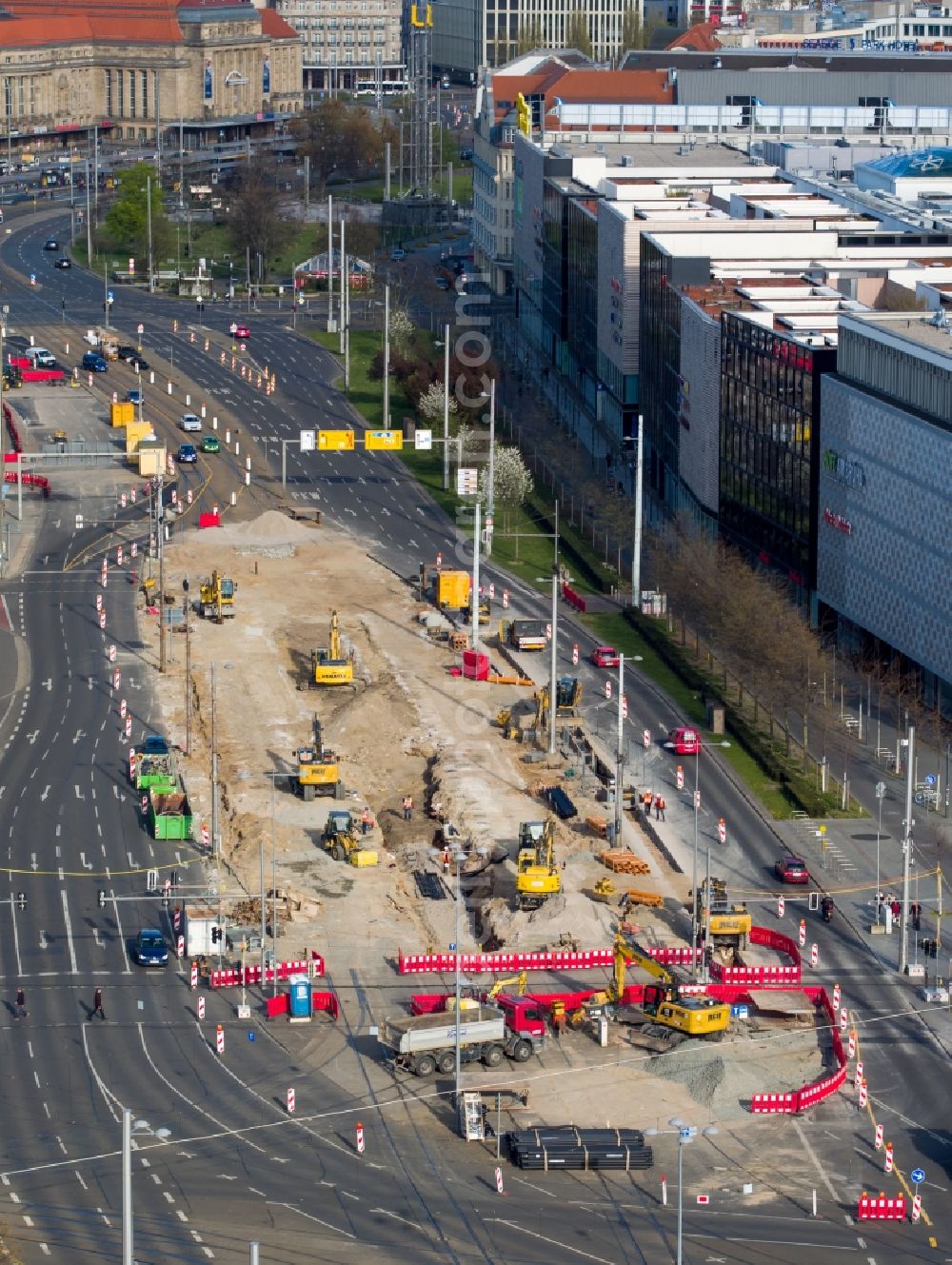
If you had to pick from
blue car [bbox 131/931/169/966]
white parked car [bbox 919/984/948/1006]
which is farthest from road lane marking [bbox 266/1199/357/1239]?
white parked car [bbox 919/984/948/1006]

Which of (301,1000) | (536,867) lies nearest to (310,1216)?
(301,1000)

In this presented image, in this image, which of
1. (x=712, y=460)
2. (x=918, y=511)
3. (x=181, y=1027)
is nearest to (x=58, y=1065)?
(x=181, y=1027)

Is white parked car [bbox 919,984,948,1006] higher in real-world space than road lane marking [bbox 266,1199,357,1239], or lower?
lower

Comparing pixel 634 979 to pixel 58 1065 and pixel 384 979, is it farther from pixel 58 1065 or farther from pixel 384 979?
pixel 58 1065

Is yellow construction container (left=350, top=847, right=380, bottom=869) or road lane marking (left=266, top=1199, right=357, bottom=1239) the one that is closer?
road lane marking (left=266, top=1199, right=357, bottom=1239)

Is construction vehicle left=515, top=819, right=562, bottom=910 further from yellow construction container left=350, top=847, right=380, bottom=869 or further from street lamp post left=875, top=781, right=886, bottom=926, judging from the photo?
street lamp post left=875, top=781, right=886, bottom=926

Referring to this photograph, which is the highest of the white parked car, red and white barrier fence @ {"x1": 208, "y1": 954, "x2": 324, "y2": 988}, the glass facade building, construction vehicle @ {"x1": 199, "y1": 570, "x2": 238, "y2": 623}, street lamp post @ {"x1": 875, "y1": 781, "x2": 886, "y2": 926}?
the glass facade building

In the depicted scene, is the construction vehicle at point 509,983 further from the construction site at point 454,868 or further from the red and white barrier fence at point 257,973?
the red and white barrier fence at point 257,973
